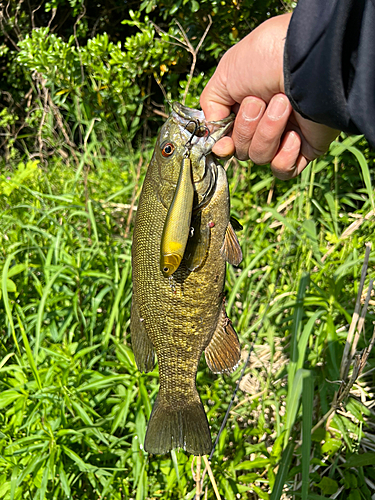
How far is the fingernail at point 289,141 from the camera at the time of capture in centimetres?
163

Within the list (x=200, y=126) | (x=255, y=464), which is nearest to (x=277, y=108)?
(x=200, y=126)

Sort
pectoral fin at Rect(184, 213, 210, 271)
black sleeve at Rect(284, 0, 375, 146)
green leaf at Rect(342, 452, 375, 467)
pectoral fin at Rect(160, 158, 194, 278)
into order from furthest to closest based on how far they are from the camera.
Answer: green leaf at Rect(342, 452, 375, 467)
pectoral fin at Rect(184, 213, 210, 271)
pectoral fin at Rect(160, 158, 194, 278)
black sleeve at Rect(284, 0, 375, 146)

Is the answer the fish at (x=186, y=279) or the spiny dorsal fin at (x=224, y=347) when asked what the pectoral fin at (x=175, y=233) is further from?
the spiny dorsal fin at (x=224, y=347)

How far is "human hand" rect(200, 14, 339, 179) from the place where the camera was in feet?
4.61

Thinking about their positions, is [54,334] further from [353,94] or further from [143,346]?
[353,94]

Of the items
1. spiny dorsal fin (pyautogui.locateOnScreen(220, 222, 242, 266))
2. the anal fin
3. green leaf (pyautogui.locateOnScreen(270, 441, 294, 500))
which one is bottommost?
green leaf (pyautogui.locateOnScreen(270, 441, 294, 500))

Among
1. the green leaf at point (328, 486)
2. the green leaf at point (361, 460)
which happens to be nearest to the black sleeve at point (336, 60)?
the green leaf at point (361, 460)

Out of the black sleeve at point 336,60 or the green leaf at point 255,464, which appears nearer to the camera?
the black sleeve at point 336,60

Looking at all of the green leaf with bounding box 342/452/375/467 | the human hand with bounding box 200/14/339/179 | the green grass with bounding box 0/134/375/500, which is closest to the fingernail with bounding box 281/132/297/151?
the human hand with bounding box 200/14/339/179

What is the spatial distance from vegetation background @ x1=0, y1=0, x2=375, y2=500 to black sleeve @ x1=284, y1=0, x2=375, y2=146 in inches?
25.7

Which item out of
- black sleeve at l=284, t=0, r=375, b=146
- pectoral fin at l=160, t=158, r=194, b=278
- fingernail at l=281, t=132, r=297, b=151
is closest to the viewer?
black sleeve at l=284, t=0, r=375, b=146

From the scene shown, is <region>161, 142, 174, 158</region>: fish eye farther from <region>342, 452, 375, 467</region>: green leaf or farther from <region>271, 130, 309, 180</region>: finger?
<region>342, 452, 375, 467</region>: green leaf

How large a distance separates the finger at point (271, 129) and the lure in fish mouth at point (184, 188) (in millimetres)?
127

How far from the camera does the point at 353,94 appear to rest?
3.77 ft
